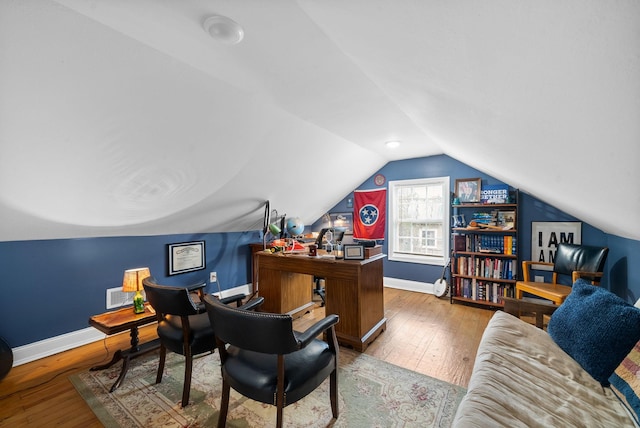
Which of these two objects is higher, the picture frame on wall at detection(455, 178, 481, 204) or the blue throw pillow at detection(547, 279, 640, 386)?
the picture frame on wall at detection(455, 178, 481, 204)

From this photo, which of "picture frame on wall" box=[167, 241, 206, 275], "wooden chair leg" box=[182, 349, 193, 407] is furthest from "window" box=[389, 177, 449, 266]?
"wooden chair leg" box=[182, 349, 193, 407]

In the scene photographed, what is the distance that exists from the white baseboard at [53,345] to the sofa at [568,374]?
359cm

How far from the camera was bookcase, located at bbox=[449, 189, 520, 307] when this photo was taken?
12.1 feet

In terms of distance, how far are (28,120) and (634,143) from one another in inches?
118

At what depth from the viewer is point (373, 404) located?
1928 mm

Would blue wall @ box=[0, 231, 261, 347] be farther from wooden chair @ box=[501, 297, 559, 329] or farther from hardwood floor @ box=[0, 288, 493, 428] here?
wooden chair @ box=[501, 297, 559, 329]

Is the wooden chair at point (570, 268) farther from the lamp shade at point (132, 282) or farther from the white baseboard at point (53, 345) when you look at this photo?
the white baseboard at point (53, 345)

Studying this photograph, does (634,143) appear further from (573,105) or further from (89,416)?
(89,416)

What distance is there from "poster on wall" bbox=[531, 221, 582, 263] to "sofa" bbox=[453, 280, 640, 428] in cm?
225

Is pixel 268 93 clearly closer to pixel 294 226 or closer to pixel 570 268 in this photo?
pixel 294 226

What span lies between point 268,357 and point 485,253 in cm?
344

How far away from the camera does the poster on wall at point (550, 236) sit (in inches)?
136

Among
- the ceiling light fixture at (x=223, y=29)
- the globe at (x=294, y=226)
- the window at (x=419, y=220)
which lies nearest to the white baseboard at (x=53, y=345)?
the globe at (x=294, y=226)

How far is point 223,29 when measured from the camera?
148 centimetres
